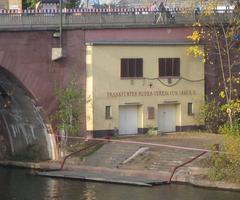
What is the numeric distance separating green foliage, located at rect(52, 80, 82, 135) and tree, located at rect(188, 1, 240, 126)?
6.06 meters

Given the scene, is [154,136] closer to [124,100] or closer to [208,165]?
[124,100]

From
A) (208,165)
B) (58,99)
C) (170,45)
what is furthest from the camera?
(170,45)

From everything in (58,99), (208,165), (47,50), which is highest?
(47,50)

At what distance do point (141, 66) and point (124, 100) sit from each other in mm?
1892

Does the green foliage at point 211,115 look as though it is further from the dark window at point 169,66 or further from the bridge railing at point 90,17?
the bridge railing at point 90,17

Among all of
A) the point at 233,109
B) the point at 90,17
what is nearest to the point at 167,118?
the point at 233,109

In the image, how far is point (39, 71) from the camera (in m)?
36.3

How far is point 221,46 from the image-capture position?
131ft

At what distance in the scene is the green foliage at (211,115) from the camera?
1558 inches

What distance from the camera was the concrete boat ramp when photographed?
31.0m

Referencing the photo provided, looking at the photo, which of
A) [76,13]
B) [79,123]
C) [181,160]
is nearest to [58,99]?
[79,123]

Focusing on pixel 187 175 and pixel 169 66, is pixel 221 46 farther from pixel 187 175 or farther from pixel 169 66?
pixel 187 175

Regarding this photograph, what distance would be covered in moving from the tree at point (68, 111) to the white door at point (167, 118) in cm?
484

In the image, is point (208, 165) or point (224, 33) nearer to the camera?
point (208, 165)
